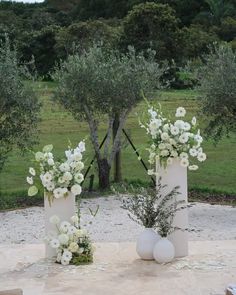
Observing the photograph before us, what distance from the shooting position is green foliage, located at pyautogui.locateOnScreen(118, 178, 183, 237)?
6.92 m

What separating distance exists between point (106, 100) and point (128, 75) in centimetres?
56

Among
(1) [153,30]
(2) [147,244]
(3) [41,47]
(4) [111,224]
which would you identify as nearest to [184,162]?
(2) [147,244]

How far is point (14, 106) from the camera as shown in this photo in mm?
11273

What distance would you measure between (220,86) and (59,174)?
4.88 metres

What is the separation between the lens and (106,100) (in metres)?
11.5

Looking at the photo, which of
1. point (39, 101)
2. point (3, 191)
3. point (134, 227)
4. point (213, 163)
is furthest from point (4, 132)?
point (213, 163)

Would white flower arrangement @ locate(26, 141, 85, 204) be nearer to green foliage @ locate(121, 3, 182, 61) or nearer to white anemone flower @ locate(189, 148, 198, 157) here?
white anemone flower @ locate(189, 148, 198, 157)

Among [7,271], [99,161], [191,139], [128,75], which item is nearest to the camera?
[7,271]

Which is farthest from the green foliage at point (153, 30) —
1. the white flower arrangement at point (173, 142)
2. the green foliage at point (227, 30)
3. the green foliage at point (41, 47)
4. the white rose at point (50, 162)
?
the white rose at point (50, 162)

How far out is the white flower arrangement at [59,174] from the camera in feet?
22.7

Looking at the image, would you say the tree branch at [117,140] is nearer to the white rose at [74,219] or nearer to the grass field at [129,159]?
the grass field at [129,159]

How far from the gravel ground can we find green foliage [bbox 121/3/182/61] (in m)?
26.6

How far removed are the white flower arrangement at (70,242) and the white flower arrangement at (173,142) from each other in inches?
42.4

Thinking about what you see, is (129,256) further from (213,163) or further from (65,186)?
(213,163)
